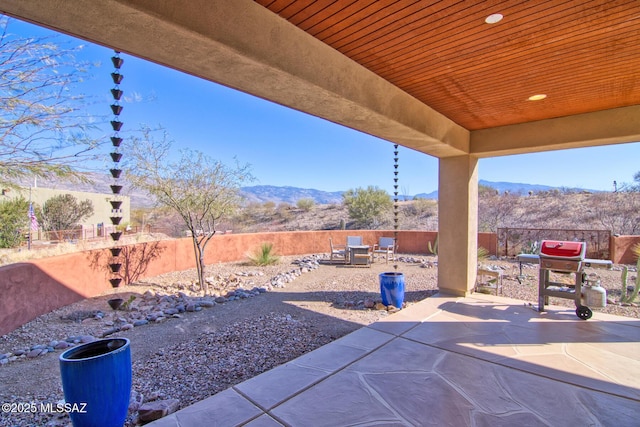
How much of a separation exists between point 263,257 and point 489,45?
27.6 ft

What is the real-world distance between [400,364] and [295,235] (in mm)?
9166

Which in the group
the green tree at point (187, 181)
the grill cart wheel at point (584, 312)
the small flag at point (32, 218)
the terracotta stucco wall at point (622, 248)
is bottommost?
the grill cart wheel at point (584, 312)

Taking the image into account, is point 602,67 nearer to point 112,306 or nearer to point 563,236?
point 112,306

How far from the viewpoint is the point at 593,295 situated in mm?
4184

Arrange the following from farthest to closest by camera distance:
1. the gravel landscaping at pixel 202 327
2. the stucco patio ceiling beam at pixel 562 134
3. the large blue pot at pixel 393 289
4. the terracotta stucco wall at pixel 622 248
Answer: the terracotta stucco wall at pixel 622 248
the large blue pot at pixel 393 289
the stucco patio ceiling beam at pixel 562 134
the gravel landscaping at pixel 202 327

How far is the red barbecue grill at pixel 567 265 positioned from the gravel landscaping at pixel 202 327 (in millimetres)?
780

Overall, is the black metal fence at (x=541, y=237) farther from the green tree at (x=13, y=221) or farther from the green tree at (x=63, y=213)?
the green tree at (x=63, y=213)

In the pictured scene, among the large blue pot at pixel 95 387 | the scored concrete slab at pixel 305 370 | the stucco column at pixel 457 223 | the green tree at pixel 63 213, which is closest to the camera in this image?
the large blue pot at pixel 95 387

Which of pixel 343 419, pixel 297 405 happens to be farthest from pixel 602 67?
pixel 297 405

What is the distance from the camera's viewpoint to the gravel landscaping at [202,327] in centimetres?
292

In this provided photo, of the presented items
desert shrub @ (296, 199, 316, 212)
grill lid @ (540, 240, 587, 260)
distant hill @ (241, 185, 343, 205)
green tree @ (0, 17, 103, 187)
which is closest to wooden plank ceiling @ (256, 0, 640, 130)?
grill lid @ (540, 240, 587, 260)

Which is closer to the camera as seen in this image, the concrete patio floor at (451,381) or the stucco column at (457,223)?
the concrete patio floor at (451,381)

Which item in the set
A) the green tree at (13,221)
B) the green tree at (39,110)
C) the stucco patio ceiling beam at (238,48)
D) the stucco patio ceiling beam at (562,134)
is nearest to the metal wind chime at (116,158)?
the green tree at (39,110)

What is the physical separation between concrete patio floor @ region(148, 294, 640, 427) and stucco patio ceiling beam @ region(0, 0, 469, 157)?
7.99 ft
